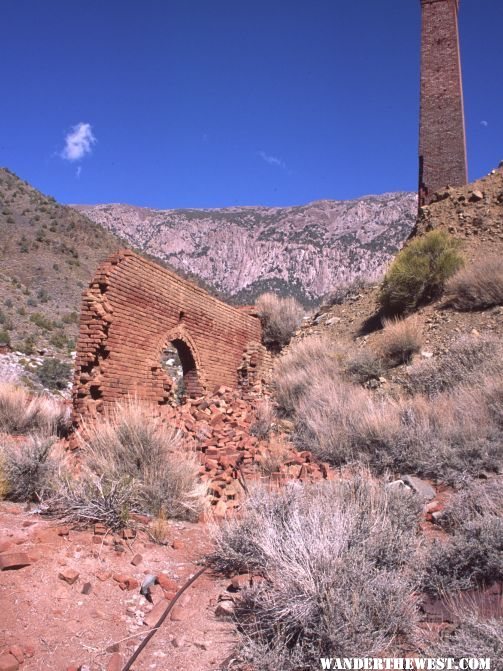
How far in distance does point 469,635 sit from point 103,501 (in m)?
3.18

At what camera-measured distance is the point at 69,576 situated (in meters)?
3.32

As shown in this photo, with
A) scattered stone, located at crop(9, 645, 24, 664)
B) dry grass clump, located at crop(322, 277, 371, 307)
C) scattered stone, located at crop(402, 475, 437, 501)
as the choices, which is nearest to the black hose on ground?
scattered stone, located at crop(9, 645, 24, 664)

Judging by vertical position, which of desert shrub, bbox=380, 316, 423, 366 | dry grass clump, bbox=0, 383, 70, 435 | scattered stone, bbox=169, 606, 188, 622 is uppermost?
desert shrub, bbox=380, 316, 423, 366

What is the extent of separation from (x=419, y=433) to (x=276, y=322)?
8749 mm

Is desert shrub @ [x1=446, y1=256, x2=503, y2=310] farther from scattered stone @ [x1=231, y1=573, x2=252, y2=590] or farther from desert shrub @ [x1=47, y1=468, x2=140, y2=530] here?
scattered stone @ [x1=231, y1=573, x2=252, y2=590]

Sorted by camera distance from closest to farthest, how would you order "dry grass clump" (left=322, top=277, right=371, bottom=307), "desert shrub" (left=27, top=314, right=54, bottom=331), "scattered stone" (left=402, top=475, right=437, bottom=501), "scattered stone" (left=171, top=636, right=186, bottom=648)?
"scattered stone" (left=171, top=636, right=186, bottom=648) < "scattered stone" (left=402, top=475, right=437, bottom=501) < "dry grass clump" (left=322, top=277, right=371, bottom=307) < "desert shrub" (left=27, top=314, right=54, bottom=331)

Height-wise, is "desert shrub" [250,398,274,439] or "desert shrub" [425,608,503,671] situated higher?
"desert shrub" [250,398,274,439]

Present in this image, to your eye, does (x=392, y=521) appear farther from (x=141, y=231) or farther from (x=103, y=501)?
(x=141, y=231)

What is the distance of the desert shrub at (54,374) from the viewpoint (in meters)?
18.7

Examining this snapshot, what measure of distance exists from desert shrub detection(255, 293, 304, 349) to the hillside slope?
13.8m

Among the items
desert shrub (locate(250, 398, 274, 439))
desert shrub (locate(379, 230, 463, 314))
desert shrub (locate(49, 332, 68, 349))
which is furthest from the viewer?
desert shrub (locate(49, 332, 68, 349))

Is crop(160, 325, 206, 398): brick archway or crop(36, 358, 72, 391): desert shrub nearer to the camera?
crop(160, 325, 206, 398): brick archway

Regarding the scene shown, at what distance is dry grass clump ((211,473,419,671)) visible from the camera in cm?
239

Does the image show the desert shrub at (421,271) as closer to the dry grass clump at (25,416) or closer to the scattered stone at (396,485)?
the scattered stone at (396,485)
